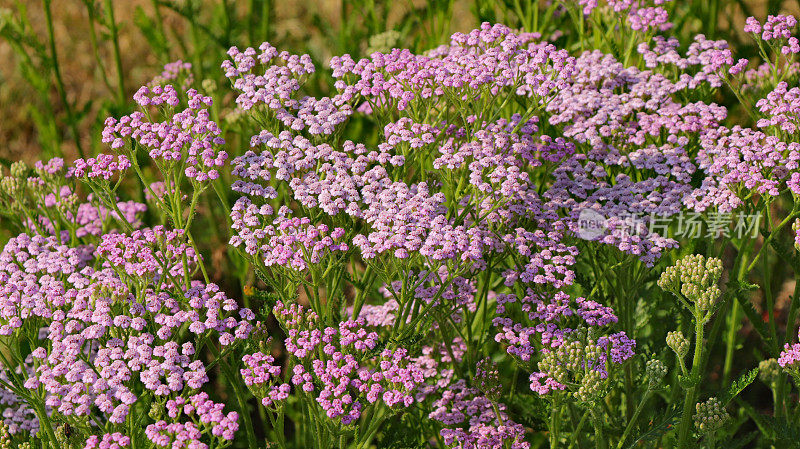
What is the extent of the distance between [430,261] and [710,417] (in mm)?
1312

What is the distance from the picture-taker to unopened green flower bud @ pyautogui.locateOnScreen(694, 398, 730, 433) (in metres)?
3.65

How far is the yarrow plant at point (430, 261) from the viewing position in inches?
141

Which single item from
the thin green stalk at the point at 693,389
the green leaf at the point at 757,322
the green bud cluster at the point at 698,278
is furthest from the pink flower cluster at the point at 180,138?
the green leaf at the point at 757,322

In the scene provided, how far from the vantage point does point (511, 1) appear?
585 cm

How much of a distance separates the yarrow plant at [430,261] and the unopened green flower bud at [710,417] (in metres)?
0.03

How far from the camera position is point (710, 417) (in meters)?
3.66

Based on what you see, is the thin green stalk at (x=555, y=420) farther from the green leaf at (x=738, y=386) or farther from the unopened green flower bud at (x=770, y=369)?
the unopened green flower bud at (x=770, y=369)

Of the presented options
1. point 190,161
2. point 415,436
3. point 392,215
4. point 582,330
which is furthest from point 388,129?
point 415,436

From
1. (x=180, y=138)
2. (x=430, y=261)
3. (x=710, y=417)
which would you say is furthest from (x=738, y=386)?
(x=180, y=138)

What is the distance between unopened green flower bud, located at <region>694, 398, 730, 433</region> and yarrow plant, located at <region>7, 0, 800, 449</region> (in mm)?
34

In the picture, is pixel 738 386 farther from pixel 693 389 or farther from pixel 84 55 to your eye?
pixel 84 55

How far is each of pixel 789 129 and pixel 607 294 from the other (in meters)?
1.19

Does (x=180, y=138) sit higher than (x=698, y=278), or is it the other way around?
(x=180, y=138)

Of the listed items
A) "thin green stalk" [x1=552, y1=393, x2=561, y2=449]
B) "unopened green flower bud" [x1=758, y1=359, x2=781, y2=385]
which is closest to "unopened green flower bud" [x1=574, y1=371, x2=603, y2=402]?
"thin green stalk" [x1=552, y1=393, x2=561, y2=449]
